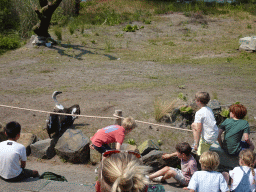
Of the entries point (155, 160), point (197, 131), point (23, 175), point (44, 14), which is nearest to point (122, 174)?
point (23, 175)

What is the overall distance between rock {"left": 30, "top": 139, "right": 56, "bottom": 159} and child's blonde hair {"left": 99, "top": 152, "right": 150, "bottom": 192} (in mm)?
3669

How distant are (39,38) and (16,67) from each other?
2884 millimetres

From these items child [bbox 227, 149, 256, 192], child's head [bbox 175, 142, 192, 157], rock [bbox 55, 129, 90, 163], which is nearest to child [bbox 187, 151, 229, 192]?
child [bbox 227, 149, 256, 192]

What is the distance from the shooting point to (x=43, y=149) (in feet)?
18.2

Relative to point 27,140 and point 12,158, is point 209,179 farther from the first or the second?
point 27,140

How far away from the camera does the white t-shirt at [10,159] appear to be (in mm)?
3852

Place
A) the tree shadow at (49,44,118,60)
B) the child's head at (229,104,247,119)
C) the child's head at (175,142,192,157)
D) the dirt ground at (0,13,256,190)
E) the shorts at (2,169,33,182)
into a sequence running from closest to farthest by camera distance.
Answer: the shorts at (2,169,33,182), the child's head at (175,142,192,157), the child's head at (229,104,247,119), the dirt ground at (0,13,256,190), the tree shadow at (49,44,118,60)

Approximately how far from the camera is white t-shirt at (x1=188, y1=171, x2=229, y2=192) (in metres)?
3.51

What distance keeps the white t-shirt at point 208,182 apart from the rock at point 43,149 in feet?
10.0

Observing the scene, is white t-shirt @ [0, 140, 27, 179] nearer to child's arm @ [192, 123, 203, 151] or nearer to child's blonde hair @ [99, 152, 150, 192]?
child's blonde hair @ [99, 152, 150, 192]

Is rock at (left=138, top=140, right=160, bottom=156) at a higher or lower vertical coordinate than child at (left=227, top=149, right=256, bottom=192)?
lower

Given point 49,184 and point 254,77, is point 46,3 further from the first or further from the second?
point 49,184

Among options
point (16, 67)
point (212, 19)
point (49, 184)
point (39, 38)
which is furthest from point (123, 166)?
point (212, 19)

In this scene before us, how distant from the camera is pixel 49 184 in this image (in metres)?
3.90
